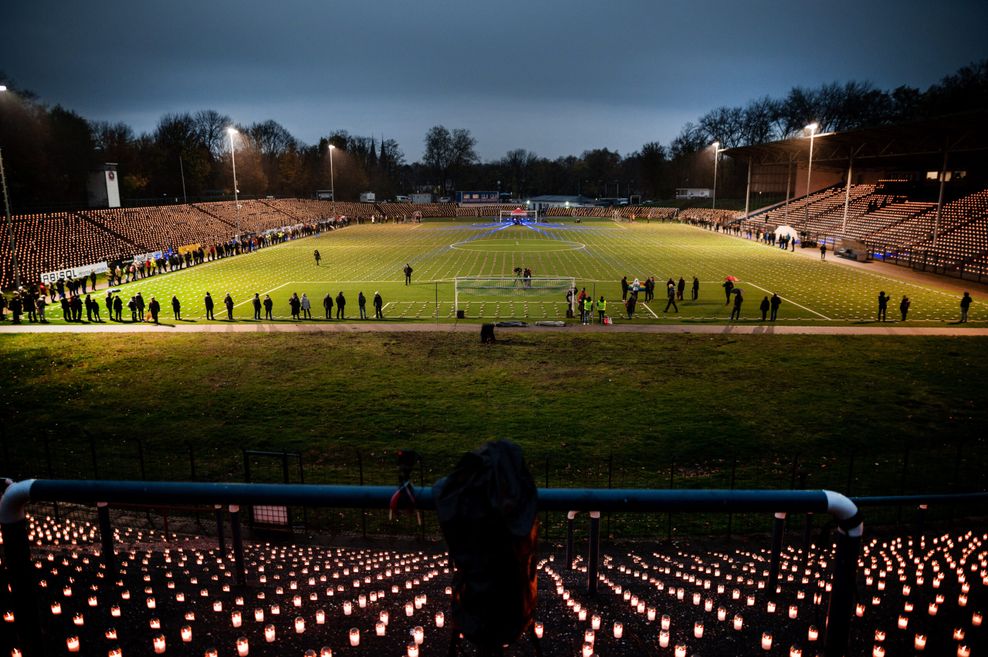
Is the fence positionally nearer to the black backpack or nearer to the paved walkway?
the black backpack

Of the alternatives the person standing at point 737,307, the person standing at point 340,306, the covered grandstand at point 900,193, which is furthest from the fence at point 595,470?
the covered grandstand at point 900,193

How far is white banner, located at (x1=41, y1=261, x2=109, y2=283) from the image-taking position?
Answer: 1620 inches

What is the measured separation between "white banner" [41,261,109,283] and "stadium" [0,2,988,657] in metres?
0.23

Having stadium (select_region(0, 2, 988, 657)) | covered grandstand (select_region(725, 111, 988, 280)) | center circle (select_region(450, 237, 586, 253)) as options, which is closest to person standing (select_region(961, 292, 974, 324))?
stadium (select_region(0, 2, 988, 657))

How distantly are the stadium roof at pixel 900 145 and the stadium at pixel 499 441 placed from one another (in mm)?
815

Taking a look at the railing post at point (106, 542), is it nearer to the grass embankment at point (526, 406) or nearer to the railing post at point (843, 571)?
the railing post at point (843, 571)

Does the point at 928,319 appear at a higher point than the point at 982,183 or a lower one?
lower

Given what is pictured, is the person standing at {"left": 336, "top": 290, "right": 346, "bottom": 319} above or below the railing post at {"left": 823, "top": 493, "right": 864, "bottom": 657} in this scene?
below

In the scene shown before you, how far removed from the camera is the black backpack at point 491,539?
7.51 ft

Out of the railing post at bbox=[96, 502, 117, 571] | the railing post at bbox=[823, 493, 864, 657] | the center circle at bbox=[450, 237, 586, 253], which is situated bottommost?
the center circle at bbox=[450, 237, 586, 253]

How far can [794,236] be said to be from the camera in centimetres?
6341

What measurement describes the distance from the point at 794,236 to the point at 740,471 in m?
56.5

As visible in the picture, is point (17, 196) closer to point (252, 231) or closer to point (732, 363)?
point (252, 231)

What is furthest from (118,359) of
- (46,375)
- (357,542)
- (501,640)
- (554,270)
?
(554,270)
